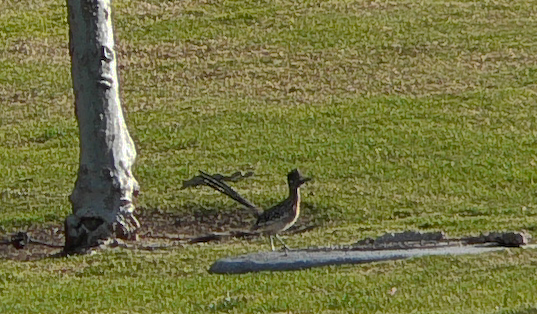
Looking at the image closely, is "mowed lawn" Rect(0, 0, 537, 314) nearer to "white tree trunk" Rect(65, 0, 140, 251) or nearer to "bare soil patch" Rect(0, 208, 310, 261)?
"bare soil patch" Rect(0, 208, 310, 261)

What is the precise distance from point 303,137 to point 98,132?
394 centimetres

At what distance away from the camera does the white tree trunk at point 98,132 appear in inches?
513

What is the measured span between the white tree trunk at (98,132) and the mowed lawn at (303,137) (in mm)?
844

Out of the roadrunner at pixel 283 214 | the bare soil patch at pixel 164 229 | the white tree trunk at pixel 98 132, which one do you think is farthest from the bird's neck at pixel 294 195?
the white tree trunk at pixel 98 132

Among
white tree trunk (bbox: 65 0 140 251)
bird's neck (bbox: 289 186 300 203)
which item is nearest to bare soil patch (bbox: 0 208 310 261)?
white tree trunk (bbox: 65 0 140 251)

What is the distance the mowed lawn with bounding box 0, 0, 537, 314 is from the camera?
31.7 ft

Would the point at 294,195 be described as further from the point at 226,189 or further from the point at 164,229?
the point at 164,229

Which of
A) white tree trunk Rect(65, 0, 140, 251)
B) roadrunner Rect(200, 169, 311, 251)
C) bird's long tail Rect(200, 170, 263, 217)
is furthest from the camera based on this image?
white tree trunk Rect(65, 0, 140, 251)

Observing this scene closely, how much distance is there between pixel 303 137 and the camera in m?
16.6

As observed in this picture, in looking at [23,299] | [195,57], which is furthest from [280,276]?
[195,57]

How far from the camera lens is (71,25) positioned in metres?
13.2

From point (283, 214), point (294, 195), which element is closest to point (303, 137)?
point (294, 195)

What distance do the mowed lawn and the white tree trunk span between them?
84cm

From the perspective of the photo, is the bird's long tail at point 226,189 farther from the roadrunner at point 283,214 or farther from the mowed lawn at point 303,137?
the roadrunner at point 283,214
